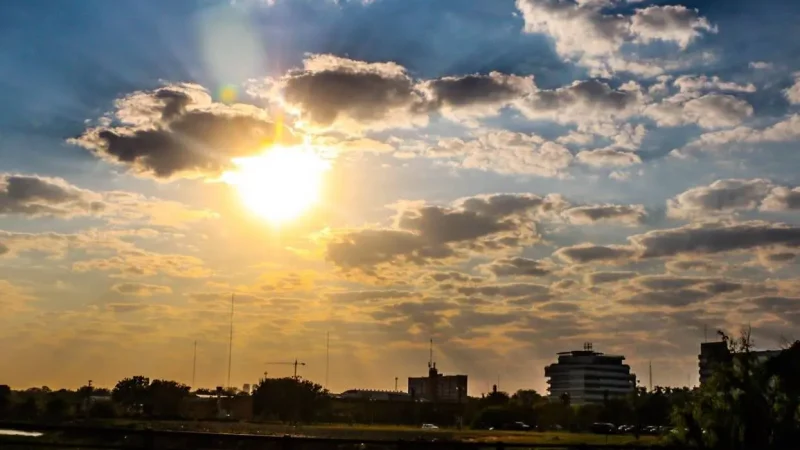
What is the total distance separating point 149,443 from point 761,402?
913 inches

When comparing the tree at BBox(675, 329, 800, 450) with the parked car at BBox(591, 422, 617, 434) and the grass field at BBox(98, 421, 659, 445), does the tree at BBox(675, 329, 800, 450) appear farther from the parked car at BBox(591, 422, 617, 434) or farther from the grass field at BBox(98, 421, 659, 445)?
the parked car at BBox(591, 422, 617, 434)

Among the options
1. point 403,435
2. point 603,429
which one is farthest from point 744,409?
point 603,429

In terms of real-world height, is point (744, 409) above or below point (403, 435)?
above

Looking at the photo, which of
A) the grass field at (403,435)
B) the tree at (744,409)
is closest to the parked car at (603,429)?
the grass field at (403,435)

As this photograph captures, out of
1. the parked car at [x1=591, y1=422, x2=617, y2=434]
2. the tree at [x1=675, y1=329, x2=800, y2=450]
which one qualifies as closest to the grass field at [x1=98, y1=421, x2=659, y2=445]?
the parked car at [x1=591, y1=422, x2=617, y2=434]

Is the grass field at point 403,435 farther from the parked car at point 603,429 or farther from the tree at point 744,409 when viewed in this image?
the tree at point 744,409

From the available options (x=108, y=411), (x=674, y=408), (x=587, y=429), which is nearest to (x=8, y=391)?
(x=108, y=411)

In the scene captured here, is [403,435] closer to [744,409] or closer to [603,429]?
[603,429]

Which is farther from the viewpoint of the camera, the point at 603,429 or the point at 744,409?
the point at 603,429

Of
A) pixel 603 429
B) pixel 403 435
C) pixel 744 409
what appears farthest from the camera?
pixel 603 429

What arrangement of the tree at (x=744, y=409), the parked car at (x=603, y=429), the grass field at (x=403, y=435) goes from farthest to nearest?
Result: 1. the parked car at (x=603, y=429)
2. the grass field at (x=403, y=435)
3. the tree at (x=744, y=409)

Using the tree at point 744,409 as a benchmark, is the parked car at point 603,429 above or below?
below

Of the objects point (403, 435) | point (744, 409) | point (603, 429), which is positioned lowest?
point (403, 435)

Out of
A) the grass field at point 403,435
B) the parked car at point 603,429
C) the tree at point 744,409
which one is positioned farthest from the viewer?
the parked car at point 603,429
